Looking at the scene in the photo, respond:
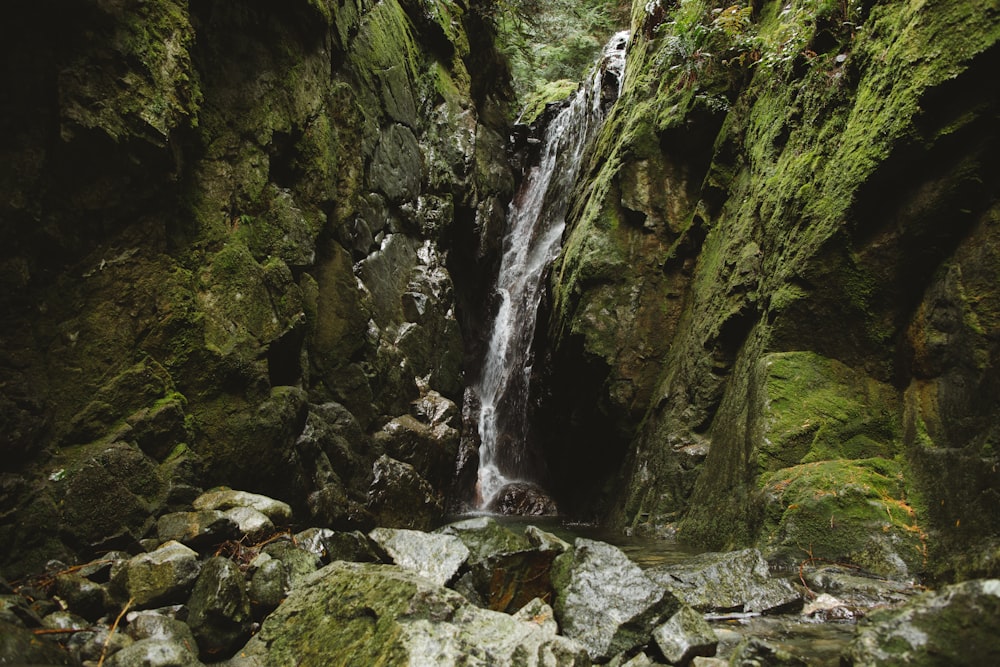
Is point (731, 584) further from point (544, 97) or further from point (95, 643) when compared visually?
point (544, 97)

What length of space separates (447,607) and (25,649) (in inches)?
65.0

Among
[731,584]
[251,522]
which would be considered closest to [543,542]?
[731,584]

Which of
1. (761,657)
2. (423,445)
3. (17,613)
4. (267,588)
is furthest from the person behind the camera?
(423,445)

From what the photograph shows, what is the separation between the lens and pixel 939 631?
1.81 m

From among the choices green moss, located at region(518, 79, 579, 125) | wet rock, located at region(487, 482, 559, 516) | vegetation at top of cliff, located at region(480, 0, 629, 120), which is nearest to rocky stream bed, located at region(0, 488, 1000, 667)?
wet rock, located at region(487, 482, 559, 516)

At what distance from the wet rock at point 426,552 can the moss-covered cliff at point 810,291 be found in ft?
7.81

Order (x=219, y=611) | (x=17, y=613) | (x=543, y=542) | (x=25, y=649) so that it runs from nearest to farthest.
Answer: (x=25, y=649)
(x=17, y=613)
(x=219, y=611)
(x=543, y=542)

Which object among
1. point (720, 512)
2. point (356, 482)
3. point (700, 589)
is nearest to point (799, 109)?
point (720, 512)

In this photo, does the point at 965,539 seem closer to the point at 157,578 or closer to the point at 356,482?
the point at 157,578

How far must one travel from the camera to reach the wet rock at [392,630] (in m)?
2.41

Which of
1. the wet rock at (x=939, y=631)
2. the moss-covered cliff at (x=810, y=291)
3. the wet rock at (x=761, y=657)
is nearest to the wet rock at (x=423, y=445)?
the moss-covered cliff at (x=810, y=291)

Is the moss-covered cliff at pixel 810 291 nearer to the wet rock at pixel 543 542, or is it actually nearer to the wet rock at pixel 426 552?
the wet rock at pixel 543 542

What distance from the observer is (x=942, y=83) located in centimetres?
367

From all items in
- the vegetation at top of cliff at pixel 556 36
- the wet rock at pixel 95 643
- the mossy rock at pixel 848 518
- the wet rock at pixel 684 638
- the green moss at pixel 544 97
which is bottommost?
the wet rock at pixel 95 643
